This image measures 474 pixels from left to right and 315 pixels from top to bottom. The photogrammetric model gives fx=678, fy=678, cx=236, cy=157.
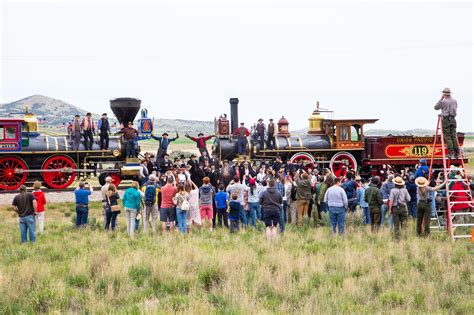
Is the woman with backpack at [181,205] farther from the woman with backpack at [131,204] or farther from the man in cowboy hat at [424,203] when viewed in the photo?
the man in cowboy hat at [424,203]

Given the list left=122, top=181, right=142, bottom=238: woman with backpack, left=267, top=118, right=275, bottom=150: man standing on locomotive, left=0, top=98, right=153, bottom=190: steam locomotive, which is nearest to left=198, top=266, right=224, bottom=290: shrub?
left=122, top=181, right=142, bottom=238: woman with backpack

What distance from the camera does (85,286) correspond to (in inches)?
455

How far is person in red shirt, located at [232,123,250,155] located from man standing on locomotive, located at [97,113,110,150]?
544cm

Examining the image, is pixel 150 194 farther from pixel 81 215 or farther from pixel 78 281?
pixel 78 281

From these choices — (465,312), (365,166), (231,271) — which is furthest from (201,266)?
(365,166)

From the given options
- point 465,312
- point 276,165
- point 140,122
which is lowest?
point 465,312

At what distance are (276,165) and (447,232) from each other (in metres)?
9.51

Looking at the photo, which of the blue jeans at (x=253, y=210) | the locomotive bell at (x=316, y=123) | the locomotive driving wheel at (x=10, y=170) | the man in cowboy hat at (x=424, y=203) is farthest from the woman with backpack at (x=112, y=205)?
the locomotive bell at (x=316, y=123)

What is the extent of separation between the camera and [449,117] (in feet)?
53.3

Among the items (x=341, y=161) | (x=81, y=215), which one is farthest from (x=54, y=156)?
(x=341, y=161)

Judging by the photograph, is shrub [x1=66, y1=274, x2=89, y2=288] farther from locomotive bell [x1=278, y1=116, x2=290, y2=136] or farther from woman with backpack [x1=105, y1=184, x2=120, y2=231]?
locomotive bell [x1=278, y1=116, x2=290, y2=136]

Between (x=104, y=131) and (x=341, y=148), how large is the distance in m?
10.4

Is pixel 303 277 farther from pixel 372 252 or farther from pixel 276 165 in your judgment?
pixel 276 165

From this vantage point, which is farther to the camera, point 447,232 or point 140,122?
point 140,122
